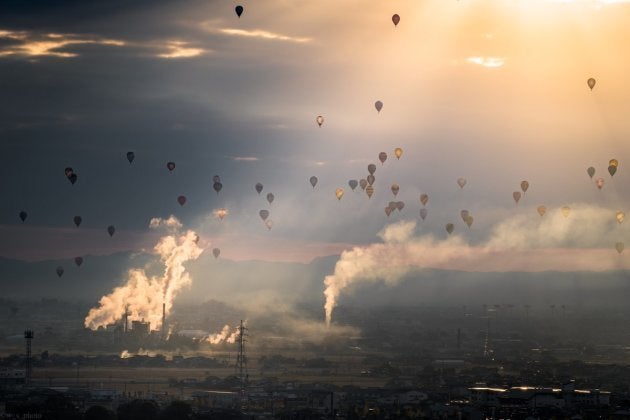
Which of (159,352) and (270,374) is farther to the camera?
(159,352)

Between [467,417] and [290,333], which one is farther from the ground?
[290,333]

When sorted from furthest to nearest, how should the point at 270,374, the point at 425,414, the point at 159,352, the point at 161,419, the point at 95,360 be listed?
the point at 159,352, the point at 95,360, the point at 270,374, the point at 425,414, the point at 161,419

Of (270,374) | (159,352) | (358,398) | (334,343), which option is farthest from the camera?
(334,343)

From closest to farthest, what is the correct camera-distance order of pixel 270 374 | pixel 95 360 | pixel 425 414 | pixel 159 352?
pixel 425 414 < pixel 270 374 < pixel 95 360 < pixel 159 352

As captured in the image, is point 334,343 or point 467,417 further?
point 334,343

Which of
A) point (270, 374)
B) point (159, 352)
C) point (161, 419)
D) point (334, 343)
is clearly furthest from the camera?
point (334, 343)

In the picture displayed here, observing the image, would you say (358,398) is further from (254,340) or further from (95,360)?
(254,340)

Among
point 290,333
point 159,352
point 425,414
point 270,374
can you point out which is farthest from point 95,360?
point 425,414

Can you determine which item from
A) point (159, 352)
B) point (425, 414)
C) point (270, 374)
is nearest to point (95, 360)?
point (159, 352)

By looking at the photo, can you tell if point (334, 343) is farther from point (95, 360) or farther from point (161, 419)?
point (161, 419)
